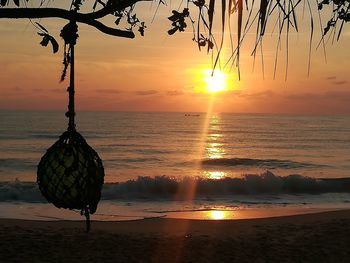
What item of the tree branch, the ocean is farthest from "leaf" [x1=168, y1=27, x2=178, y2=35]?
the ocean

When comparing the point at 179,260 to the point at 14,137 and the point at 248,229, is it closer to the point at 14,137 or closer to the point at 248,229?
the point at 248,229

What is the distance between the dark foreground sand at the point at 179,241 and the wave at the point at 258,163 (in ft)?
55.6

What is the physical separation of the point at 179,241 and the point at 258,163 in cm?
2116

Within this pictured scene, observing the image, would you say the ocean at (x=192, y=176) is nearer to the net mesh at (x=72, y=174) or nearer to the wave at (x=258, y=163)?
the wave at (x=258, y=163)

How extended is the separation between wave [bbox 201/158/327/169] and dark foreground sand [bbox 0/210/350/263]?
1695 centimetres

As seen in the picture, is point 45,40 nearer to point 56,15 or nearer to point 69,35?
point 56,15

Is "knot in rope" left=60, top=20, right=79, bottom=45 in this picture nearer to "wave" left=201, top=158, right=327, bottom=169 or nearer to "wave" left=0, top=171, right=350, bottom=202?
"wave" left=0, top=171, right=350, bottom=202

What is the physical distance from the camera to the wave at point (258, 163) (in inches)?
1113

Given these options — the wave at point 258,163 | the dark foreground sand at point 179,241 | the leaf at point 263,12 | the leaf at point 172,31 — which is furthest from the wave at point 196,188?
the leaf at point 263,12

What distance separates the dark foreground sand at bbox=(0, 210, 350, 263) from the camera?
7.73 meters

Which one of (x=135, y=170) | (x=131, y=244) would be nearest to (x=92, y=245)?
(x=131, y=244)

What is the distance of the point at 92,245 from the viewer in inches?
331

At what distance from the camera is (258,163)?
97.0ft

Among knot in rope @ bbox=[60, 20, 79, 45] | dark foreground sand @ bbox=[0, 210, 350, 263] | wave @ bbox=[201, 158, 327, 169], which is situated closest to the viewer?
knot in rope @ bbox=[60, 20, 79, 45]
